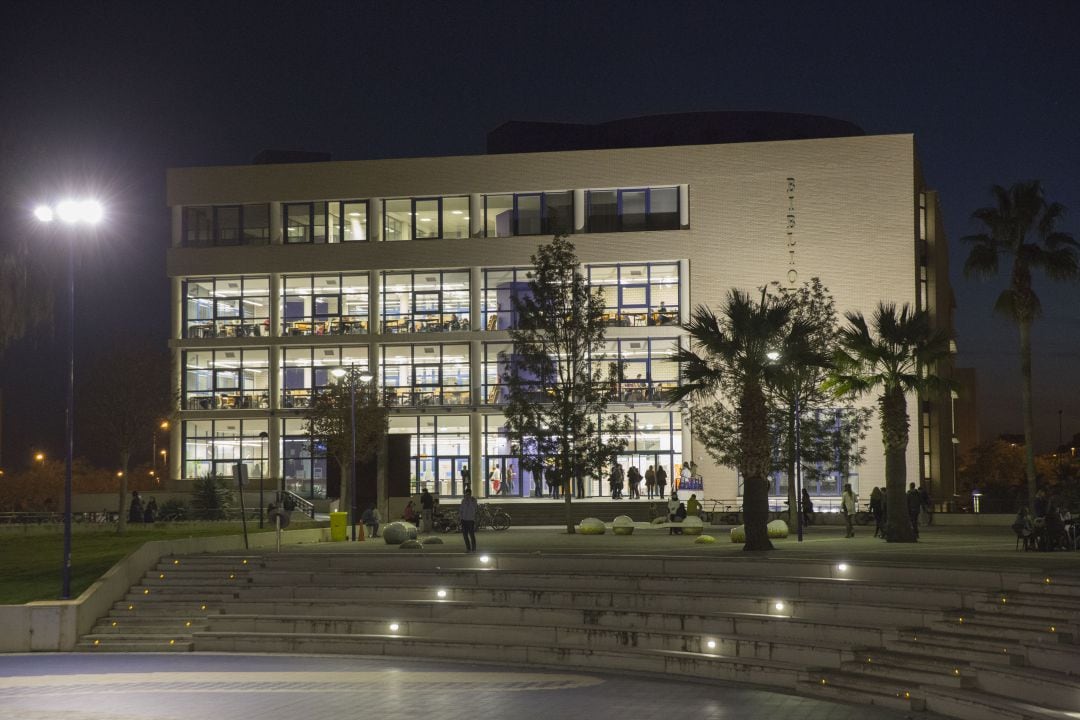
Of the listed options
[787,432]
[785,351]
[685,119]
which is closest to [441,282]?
[685,119]

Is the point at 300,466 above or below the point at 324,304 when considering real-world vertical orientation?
below

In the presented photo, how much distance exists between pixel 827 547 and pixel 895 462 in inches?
126

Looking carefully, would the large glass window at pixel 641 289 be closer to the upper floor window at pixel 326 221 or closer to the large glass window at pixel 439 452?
the large glass window at pixel 439 452

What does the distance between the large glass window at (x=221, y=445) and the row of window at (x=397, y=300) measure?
470 cm

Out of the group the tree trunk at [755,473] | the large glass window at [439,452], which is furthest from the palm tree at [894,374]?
the large glass window at [439,452]

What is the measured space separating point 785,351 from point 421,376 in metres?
39.1

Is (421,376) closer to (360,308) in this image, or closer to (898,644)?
(360,308)

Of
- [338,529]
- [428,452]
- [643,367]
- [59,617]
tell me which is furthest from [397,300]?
[59,617]

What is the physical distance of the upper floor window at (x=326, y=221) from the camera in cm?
6625

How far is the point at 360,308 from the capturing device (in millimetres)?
65625

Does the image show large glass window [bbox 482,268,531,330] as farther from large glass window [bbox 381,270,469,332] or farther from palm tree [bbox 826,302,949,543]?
palm tree [bbox 826,302,949,543]

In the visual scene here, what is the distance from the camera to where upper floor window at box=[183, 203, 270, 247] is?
220 feet

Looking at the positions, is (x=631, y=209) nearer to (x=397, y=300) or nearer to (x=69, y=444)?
(x=397, y=300)

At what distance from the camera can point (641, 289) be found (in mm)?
63125
